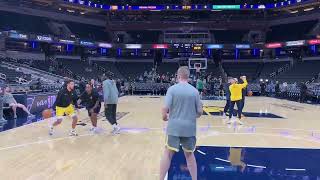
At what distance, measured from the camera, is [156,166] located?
8102mm

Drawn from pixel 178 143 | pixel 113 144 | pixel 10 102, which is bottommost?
pixel 113 144

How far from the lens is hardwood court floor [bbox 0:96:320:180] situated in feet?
24.9

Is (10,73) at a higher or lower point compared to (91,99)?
higher

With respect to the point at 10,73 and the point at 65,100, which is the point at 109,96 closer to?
the point at 65,100

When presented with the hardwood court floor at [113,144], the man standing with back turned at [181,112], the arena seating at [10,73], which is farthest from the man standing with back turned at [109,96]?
the arena seating at [10,73]

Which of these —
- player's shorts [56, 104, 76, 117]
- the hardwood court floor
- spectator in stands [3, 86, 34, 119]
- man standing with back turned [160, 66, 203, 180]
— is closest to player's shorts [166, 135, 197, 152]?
man standing with back turned [160, 66, 203, 180]

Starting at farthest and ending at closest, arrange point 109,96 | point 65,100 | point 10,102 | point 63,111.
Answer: point 10,102
point 109,96
point 63,111
point 65,100

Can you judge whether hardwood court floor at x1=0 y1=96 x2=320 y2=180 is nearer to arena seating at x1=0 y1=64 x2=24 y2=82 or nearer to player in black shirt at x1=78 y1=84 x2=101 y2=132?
player in black shirt at x1=78 y1=84 x2=101 y2=132

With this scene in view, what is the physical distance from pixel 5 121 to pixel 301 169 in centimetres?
1187

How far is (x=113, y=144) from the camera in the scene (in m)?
10.8

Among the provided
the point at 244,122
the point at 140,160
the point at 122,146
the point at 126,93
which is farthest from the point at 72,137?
the point at 126,93

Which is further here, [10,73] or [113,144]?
[10,73]

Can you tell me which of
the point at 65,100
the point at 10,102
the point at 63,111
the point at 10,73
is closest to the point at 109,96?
the point at 65,100

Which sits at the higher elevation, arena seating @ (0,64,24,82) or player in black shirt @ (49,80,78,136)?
arena seating @ (0,64,24,82)
